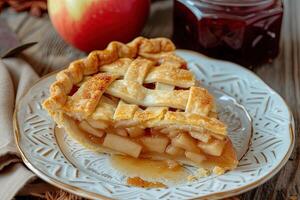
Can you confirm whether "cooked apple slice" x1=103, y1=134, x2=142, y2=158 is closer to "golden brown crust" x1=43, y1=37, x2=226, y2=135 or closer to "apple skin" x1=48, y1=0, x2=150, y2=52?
"golden brown crust" x1=43, y1=37, x2=226, y2=135

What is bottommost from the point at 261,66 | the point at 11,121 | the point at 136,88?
the point at 261,66

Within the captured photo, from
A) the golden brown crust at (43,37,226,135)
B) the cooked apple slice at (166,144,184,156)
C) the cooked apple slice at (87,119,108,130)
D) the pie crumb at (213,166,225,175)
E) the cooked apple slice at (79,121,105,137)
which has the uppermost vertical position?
the golden brown crust at (43,37,226,135)

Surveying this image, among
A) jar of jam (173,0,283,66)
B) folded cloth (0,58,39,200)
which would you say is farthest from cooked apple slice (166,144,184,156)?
jar of jam (173,0,283,66)

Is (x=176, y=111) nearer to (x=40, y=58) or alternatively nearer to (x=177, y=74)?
(x=177, y=74)

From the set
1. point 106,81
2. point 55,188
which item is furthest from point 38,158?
point 106,81

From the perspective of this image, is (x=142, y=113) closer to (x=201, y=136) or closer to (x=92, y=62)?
(x=201, y=136)

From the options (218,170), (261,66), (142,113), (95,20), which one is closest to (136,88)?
(142,113)

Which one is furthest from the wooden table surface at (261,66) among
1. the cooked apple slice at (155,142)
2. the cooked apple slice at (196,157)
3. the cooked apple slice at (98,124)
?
the cooked apple slice at (98,124)
